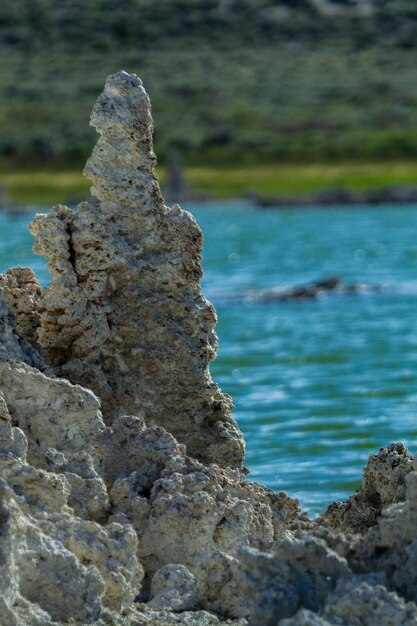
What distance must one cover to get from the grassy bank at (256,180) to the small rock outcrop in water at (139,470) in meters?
93.3

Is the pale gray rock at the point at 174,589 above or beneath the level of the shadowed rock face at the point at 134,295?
beneath

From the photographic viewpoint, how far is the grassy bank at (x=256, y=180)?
359 ft

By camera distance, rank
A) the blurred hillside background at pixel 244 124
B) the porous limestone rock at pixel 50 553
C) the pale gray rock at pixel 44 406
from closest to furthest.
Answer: the porous limestone rock at pixel 50 553
the pale gray rock at pixel 44 406
the blurred hillside background at pixel 244 124

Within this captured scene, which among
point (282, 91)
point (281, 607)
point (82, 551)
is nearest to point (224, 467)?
point (82, 551)

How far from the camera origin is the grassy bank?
110m

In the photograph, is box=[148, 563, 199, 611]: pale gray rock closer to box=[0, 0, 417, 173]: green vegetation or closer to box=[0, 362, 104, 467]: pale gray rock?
box=[0, 362, 104, 467]: pale gray rock

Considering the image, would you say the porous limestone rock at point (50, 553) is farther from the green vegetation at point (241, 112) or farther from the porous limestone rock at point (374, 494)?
the green vegetation at point (241, 112)

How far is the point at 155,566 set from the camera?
348 inches

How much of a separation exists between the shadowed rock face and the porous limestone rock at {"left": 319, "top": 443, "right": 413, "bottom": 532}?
2.79 feet

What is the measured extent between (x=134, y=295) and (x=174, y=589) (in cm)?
301

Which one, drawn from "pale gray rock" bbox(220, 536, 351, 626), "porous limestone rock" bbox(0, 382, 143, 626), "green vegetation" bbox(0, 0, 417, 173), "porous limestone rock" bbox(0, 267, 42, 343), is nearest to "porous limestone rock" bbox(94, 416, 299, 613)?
"porous limestone rock" bbox(0, 382, 143, 626)

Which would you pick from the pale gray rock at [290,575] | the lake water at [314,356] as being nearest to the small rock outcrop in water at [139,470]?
the pale gray rock at [290,575]

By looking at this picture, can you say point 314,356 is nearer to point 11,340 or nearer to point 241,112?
point 11,340

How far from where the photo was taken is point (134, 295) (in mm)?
10922
